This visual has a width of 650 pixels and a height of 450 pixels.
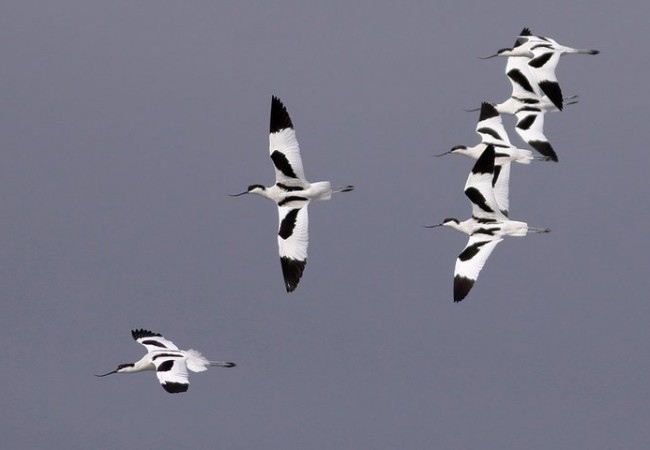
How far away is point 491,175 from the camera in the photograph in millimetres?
37656

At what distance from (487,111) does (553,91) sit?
1745 millimetres

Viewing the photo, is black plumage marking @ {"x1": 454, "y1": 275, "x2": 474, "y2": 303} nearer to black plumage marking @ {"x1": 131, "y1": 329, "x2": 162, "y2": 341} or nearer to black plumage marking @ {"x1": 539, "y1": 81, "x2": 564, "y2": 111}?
black plumage marking @ {"x1": 539, "y1": 81, "x2": 564, "y2": 111}

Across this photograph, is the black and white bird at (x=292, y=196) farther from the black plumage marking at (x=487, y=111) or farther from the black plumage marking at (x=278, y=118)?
the black plumage marking at (x=487, y=111)

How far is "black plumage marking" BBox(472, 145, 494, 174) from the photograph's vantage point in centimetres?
3756

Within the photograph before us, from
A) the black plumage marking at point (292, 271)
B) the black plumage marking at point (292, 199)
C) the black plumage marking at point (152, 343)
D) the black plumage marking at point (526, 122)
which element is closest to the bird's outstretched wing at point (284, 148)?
the black plumage marking at point (292, 199)

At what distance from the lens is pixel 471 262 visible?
3778 centimetres

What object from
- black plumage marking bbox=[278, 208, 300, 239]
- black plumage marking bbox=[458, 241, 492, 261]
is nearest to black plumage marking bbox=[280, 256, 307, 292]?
black plumage marking bbox=[278, 208, 300, 239]

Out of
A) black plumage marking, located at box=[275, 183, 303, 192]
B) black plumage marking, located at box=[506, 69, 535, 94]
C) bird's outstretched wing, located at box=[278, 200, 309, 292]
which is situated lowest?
bird's outstretched wing, located at box=[278, 200, 309, 292]

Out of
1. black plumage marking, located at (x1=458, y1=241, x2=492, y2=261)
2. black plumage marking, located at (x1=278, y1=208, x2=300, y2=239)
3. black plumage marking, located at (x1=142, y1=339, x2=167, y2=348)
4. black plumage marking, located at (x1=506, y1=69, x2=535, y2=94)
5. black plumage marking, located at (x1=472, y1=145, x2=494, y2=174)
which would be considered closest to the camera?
black plumage marking, located at (x1=278, y1=208, x2=300, y2=239)

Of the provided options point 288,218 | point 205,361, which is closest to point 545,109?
point 288,218

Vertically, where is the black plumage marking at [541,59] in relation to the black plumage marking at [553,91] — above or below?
above

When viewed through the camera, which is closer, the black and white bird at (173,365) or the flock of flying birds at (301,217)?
the black and white bird at (173,365)

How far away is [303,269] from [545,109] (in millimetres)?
8888

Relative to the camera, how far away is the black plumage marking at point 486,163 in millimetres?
37562
